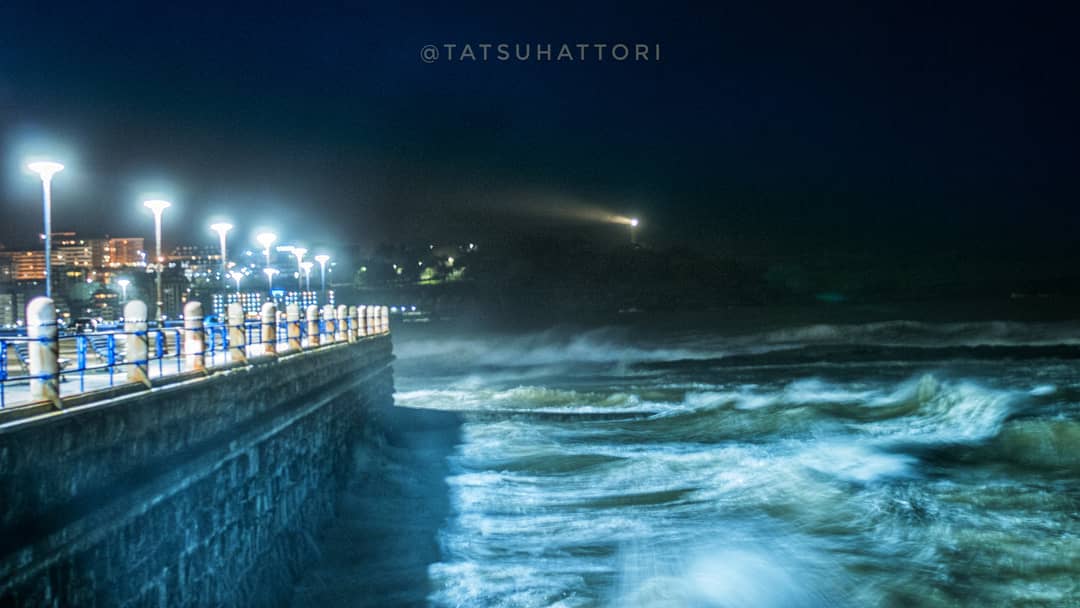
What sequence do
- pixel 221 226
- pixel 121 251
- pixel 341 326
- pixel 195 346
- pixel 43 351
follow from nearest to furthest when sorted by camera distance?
pixel 43 351
pixel 195 346
pixel 221 226
pixel 341 326
pixel 121 251

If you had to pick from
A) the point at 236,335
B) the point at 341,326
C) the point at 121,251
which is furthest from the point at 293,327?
the point at 121,251

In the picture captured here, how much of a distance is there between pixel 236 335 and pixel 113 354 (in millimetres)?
3736

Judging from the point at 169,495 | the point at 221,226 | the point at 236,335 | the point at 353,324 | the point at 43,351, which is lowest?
the point at 169,495

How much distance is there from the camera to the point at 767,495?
56.5ft

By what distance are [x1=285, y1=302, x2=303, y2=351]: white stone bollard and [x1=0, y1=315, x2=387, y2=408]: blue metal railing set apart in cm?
4

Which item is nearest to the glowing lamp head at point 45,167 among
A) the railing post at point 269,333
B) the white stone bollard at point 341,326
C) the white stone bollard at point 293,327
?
the railing post at point 269,333

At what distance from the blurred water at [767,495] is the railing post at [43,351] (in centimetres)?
639

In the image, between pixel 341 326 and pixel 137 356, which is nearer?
pixel 137 356

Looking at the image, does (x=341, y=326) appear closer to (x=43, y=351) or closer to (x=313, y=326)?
(x=313, y=326)

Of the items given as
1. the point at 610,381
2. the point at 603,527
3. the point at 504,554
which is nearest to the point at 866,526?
the point at 603,527

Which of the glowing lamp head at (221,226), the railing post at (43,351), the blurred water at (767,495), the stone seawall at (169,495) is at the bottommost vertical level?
the blurred water at (767,495)

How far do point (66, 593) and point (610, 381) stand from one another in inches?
1584

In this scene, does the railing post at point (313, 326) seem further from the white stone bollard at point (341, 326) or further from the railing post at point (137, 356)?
the railing post at point (137, 356)

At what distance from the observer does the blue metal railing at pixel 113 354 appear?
290 inches
